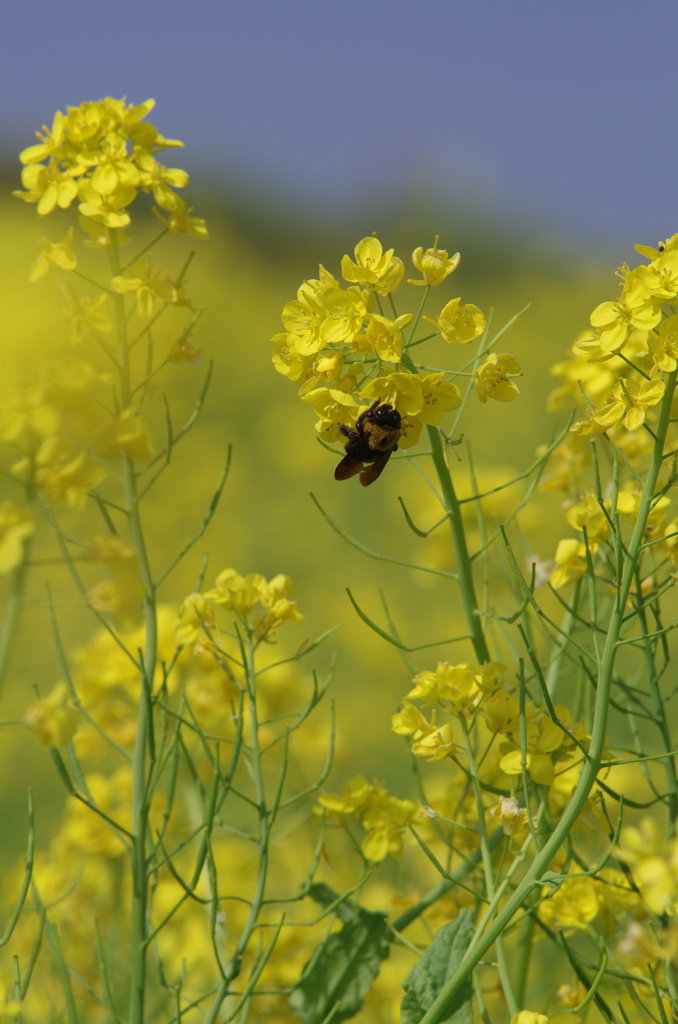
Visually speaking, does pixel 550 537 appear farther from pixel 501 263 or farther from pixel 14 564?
pixel 501 263

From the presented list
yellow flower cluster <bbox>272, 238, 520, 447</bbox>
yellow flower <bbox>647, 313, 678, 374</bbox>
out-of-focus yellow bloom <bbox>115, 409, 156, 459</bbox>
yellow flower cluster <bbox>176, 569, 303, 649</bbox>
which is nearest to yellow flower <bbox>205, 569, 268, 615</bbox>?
yellow flower cluster <bbox>176, 569, 303, 649</bbox>

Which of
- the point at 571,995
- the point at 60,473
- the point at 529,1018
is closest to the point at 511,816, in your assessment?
the point at 529,1018

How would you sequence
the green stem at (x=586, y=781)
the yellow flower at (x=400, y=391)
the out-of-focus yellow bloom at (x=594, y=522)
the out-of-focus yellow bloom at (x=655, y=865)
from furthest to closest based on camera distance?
the out-of-focus yellow bloom at (x=594, y=522)
the yellow flower at (x=400, y=391)
the green stem at (x=586, y=781)
the out-of-focus yellow bloom at (x=655, y=865)

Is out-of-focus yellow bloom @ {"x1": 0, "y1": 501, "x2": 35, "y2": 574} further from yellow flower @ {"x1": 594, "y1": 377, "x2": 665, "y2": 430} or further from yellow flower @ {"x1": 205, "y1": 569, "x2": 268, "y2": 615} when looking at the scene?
yellow flower @ {"x1": 594, "y1": 377, "x2": 665, "y2": 430}

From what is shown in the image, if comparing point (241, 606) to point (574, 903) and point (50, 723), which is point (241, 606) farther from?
point (574, 903)

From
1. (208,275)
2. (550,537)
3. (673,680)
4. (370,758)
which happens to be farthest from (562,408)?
(208,275)

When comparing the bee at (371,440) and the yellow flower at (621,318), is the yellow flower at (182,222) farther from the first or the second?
the yellow flower at (621,318)

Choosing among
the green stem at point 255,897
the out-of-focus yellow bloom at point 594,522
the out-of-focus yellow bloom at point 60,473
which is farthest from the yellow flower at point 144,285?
the out-of-focus yellow bloom at point 594,522
